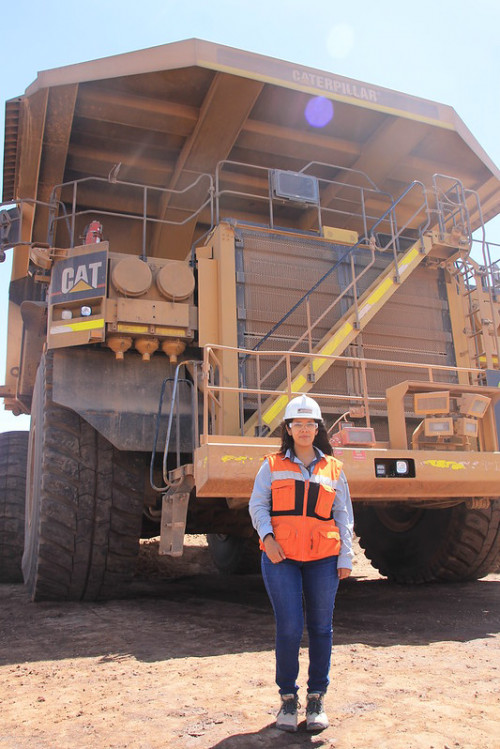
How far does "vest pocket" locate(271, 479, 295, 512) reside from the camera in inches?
103

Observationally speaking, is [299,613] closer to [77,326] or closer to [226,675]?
[226,675]

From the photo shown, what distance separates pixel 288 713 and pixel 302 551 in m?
0.57

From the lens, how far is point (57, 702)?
9.00 feet

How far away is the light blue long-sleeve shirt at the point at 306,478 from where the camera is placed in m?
2.62

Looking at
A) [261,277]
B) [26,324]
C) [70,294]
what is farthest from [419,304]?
[26,324]

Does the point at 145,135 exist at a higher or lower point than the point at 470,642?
higher

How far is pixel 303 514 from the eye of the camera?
2596 mm

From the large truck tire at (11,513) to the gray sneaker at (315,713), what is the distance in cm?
547

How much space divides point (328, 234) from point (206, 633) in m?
3.73

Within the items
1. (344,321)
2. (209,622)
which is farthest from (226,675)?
(344,321)

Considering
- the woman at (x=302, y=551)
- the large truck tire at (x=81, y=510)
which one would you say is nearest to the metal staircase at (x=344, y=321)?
the large truck tire at (x=81, y=510)

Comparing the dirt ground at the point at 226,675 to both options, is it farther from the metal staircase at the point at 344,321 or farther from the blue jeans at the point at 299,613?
the metal staircase at the point at 344,321

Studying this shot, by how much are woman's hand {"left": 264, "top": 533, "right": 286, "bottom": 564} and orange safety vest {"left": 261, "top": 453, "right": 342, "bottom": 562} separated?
0.09 ft

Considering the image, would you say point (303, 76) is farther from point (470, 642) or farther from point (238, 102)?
point (470, 642)
